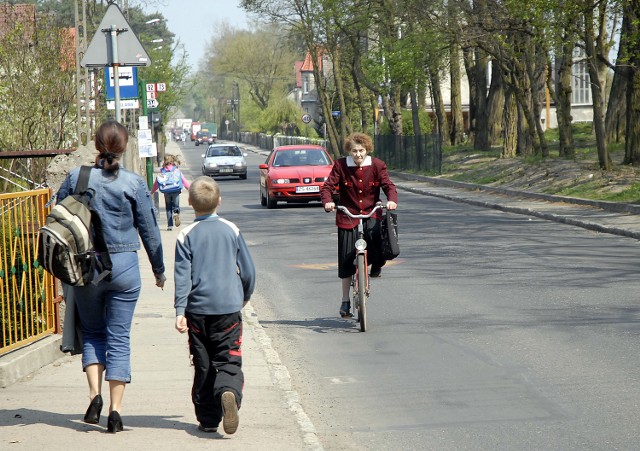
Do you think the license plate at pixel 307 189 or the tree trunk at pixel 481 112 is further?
the tree trunk at pixel 481 112

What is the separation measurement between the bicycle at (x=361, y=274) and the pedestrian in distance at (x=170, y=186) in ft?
40.1

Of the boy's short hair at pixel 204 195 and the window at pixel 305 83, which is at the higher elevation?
the window at pixel 305 83

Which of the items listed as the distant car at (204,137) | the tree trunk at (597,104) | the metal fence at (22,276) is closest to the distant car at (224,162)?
the tree trunk at (597,104)

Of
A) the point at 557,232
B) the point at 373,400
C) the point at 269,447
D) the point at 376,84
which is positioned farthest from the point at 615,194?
the point at 376,84

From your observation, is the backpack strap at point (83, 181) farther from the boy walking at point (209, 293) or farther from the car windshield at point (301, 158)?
the car windshield at point (301, 158)

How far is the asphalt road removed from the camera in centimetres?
681

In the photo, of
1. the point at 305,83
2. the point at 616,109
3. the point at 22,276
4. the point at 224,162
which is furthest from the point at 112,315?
the point at 305,83

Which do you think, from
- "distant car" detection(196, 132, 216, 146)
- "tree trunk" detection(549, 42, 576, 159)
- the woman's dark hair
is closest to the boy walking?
the woman's dark hair

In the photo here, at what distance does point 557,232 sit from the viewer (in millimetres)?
20531

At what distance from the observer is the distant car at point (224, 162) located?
159 ft

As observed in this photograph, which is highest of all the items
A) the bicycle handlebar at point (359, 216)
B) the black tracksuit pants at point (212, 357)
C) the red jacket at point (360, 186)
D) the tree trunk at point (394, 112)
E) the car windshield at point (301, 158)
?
the tree trunk at point (394, 112)

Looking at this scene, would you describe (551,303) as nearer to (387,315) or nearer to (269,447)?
(387,315)

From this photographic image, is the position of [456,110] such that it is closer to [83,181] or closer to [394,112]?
[394,112]

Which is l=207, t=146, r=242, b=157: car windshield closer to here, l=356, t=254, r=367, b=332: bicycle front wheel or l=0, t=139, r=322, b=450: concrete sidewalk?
l=356, t=254, r=367, b=332: bicycle front wheel
